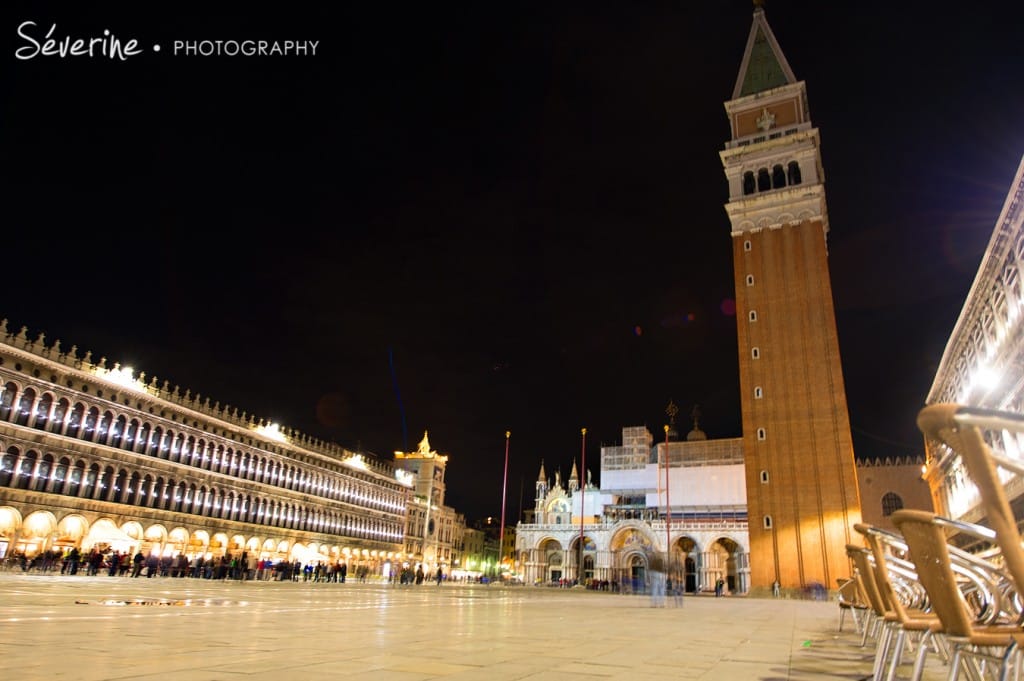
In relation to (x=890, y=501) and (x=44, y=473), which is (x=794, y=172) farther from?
(x=44, y=473)

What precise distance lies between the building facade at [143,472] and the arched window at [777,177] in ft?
157

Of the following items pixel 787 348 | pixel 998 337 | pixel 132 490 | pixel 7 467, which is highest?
pixel 787 348

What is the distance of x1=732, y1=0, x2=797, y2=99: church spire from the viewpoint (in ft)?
177

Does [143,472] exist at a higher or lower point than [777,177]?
lower

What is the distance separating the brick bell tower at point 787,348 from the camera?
1580 inches

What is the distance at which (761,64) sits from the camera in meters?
55.7

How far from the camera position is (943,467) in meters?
43.2

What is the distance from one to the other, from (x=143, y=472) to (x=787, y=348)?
150 feet

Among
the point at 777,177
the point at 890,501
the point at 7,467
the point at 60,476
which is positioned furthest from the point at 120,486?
the point at 890,501

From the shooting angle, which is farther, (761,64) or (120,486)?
(761,64)

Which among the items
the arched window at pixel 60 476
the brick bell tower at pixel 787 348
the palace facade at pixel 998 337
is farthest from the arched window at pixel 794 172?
the arched window at pixel 60 476

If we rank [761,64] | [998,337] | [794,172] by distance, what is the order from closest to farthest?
[998,337], [794,172], [761,64]

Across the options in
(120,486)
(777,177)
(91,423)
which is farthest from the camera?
(777,177)

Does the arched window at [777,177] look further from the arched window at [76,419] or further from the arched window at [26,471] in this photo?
the arched window at [26,471]
